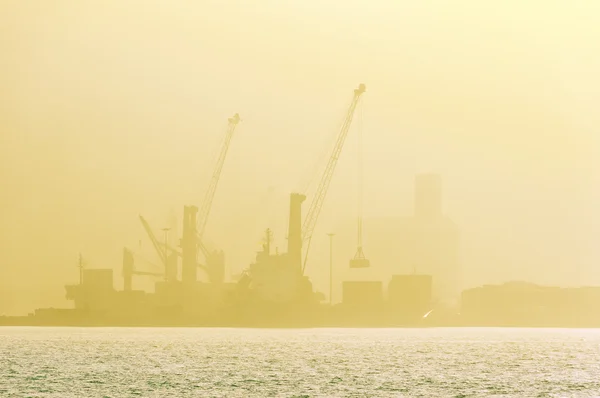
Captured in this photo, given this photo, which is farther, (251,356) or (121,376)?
(251,356)

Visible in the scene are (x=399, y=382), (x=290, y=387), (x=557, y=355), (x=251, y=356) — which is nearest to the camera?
(x=290, y=387)

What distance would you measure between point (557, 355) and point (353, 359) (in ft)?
135

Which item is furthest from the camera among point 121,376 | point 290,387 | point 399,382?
point 121,376

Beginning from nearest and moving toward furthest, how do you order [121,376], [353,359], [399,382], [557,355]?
[399,382] → [121,376] → [353,359] → [557,355]

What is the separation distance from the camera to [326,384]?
103312mm

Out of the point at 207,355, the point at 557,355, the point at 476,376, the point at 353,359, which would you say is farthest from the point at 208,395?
the point at 557,355

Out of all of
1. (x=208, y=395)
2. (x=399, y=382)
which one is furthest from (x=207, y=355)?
(x=208, y=395)

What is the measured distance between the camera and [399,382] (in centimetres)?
10781

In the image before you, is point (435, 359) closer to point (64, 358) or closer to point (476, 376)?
point (476, 376)

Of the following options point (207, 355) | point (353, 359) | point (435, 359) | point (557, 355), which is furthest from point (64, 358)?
point (557, 355)

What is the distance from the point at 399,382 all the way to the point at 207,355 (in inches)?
2392

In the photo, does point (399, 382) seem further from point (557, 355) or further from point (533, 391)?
point (557, 355)

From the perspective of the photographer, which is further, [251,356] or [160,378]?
[251,356]

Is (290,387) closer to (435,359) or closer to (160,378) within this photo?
(160,378)
